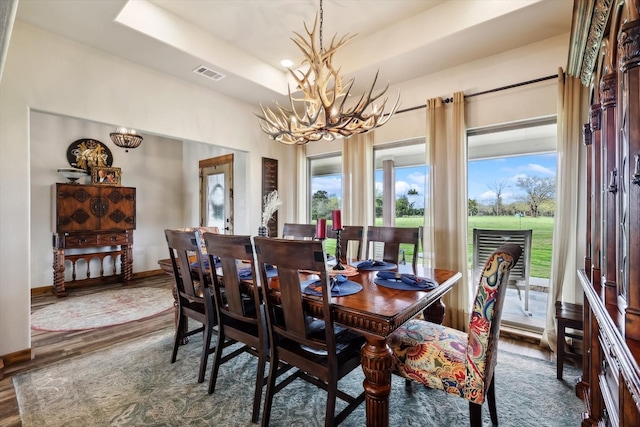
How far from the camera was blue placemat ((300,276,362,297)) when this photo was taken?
5.41 ft

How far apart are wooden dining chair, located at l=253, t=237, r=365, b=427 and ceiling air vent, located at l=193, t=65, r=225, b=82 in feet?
8.62

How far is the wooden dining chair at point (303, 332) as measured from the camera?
1.43 metres

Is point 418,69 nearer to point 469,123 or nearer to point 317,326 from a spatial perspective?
point 469,123

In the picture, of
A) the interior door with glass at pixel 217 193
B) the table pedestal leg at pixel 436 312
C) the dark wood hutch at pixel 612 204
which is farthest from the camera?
the interior door with glass at pixel 217 193

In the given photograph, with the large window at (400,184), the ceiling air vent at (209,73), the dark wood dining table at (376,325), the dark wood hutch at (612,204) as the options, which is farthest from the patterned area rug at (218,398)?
the ceiling air vent at (209,73)

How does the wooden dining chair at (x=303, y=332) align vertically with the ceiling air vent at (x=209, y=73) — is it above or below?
below

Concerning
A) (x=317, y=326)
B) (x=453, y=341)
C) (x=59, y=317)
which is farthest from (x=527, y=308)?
(x=59, y=317)

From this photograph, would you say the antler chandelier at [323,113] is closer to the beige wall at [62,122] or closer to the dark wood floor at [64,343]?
the beige wall at [62,122]

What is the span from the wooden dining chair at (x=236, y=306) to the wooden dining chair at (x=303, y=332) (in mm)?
111

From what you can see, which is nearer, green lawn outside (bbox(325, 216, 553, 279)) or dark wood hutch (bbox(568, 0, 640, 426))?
dark wood hutch (bbox(568, 0, 640, 426))

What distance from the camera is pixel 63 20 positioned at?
8.16 ft

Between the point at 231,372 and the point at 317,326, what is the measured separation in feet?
3.29

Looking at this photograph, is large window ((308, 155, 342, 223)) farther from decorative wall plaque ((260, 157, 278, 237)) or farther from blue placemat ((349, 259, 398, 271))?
blue placemat ((349, 259, 398, 271))

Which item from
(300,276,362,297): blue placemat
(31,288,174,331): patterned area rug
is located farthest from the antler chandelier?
(31,288,174,331): patterned area rug
